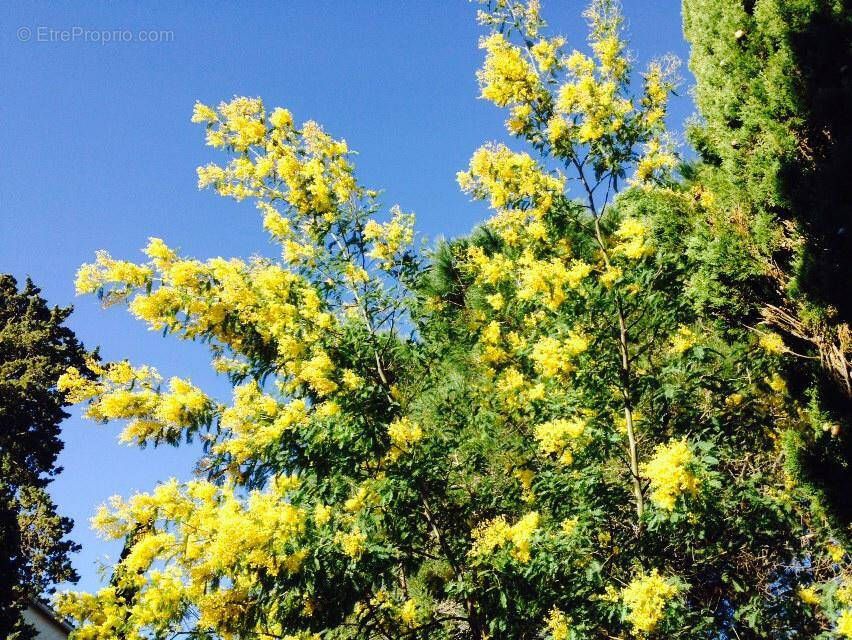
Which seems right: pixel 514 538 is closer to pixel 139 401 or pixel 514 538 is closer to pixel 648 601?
pixel 648 601

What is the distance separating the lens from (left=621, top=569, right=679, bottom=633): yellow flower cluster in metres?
2.99

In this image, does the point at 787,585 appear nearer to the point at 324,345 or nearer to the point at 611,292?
the point at 611,292

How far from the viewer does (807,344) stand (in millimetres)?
3980

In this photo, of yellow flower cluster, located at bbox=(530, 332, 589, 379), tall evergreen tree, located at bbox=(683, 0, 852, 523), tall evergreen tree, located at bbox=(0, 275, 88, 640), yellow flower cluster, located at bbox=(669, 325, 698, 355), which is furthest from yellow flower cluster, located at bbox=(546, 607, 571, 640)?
tall evergreen tree, located at bbox=(0, 275, 88, 640)

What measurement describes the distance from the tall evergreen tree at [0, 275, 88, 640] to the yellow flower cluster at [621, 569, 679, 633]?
1047 cm

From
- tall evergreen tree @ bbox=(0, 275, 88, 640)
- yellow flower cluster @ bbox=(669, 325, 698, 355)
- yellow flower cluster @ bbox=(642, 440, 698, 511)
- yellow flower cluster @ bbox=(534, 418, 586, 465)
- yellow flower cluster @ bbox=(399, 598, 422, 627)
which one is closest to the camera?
yellow flower cluster @ bbox=(642, 440, 698, 511)

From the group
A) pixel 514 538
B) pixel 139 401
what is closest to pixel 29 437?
pixel 139 401

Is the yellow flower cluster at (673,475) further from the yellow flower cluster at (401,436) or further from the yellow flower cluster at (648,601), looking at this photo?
the yellow flower cluster at (401,436)

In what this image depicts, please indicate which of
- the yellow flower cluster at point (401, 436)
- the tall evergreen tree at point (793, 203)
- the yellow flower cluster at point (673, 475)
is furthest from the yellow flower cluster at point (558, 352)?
the tall evergreen tree at point (793, 203)

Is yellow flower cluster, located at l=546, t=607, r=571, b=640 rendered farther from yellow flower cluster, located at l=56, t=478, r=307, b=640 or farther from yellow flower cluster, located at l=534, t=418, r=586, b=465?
yellow flower cluster, located at l=56, t=478, r=307, b=640

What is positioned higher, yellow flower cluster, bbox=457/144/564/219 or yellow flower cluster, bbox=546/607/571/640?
yellow flower cluster, bbox=457/144/564/219

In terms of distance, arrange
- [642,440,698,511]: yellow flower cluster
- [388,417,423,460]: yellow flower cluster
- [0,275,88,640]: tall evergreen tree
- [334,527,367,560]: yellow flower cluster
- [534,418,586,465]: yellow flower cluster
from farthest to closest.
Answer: [0,275,88,640]: tall evergreen tree, [388,417,423,460]: yellow flower cluster, [534,418,586,465]: yellow flower cluster, [334,527,367,560]: yellow flower cluster, [642,440,698,511]: yellow flower cluster

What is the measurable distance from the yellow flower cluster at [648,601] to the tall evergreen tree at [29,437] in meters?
10.5

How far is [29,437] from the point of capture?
36.9 ft
